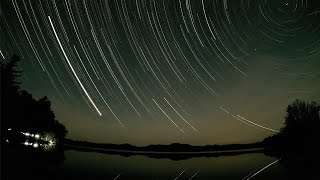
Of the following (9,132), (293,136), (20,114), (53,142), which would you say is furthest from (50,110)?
(293,136)

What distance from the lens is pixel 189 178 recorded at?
66.7 ft

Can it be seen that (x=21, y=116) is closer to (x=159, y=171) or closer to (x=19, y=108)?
(x=19, y=108)

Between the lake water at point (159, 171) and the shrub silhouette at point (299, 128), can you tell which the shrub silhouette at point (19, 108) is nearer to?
the lake water at point (159, 171)

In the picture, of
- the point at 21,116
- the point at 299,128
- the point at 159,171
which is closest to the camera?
the point at 159,171

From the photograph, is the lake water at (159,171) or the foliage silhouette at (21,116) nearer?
the lake water at (159,171)

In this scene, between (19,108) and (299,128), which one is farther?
(299,128)

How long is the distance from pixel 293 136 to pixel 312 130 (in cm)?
302

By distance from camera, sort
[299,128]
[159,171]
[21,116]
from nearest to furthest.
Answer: [159,171], [21,116], [299,128]

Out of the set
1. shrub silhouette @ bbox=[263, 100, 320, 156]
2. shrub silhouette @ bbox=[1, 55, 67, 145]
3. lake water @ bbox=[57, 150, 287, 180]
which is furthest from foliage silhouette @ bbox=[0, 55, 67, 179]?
shrub silhouette @ bbox=[263, 100, 320, 156]

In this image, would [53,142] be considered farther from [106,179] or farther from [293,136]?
[293,136]

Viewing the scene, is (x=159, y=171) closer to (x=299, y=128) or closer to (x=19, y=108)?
(x=19, y=108)

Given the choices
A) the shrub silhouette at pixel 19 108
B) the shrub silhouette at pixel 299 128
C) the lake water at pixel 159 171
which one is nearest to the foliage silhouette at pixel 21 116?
the shrub silhouette at pixel 19 108

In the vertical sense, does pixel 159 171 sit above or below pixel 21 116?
below

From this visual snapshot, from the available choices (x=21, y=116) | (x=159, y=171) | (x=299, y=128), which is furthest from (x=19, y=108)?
(x=299, y=128)
